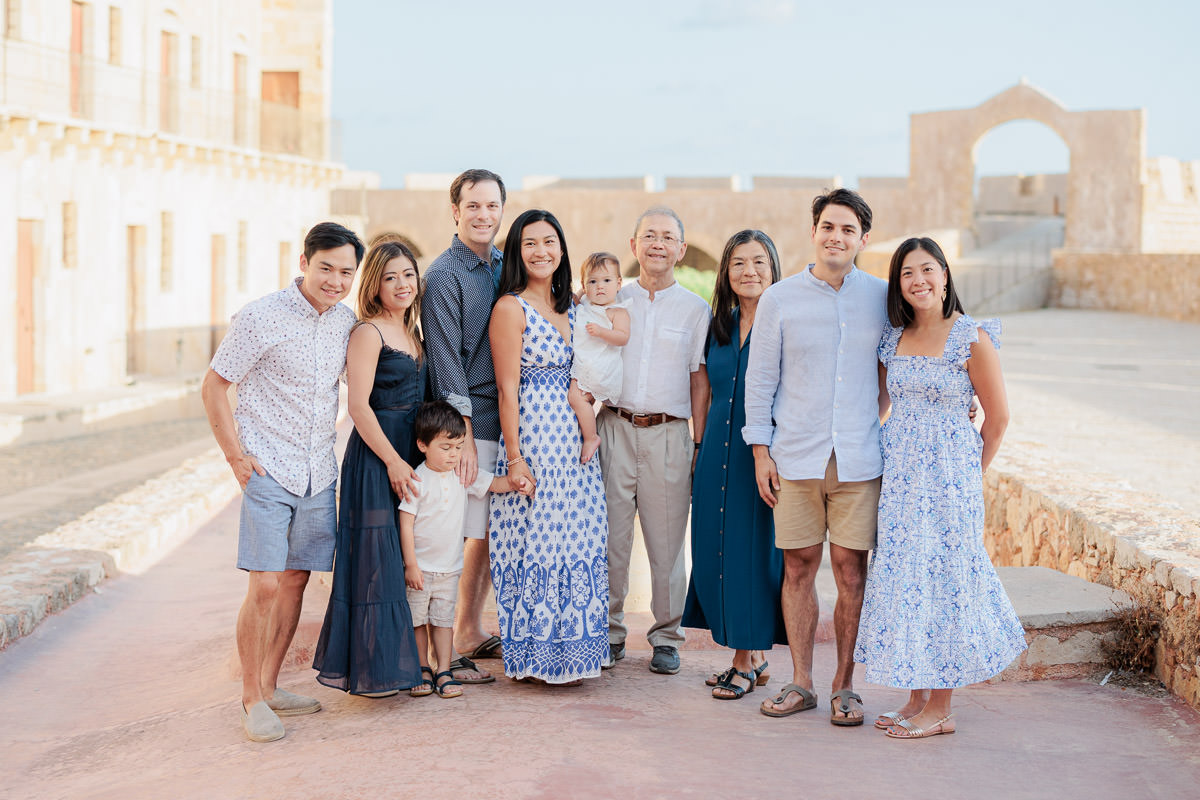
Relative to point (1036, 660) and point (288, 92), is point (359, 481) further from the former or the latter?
point (288, 92)

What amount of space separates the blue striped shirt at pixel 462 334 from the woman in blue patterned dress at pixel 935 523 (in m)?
1.53

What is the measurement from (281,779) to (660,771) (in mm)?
1127

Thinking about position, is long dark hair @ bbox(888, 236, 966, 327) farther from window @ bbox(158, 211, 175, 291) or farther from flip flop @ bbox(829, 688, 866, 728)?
window @ bbox(158, 211, 175, 291)

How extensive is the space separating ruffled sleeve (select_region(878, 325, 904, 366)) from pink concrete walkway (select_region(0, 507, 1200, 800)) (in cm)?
130

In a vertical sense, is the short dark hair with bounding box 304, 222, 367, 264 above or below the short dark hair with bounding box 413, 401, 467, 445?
above

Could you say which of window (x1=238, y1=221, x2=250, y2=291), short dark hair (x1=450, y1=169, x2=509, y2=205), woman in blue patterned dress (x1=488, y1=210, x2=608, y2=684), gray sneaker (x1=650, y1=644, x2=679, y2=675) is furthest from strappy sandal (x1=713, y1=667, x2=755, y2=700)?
window (x1=238, y1=221, x2=250, y2=291)

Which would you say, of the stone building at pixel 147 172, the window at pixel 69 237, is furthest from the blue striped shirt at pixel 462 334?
the window at pixel 69 237

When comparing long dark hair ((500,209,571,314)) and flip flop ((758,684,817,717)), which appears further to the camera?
long dark hair ((500,209,571,314))

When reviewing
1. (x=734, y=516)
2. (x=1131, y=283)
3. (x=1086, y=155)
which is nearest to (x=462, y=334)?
(x=734, y=516)

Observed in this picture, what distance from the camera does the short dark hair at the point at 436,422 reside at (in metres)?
4.20

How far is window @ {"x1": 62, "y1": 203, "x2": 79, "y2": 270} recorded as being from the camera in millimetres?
18281

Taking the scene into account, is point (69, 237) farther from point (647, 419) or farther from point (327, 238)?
point (647, 419)

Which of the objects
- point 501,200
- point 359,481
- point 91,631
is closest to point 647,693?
point 359,481

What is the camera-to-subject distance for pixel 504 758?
3.48 m
